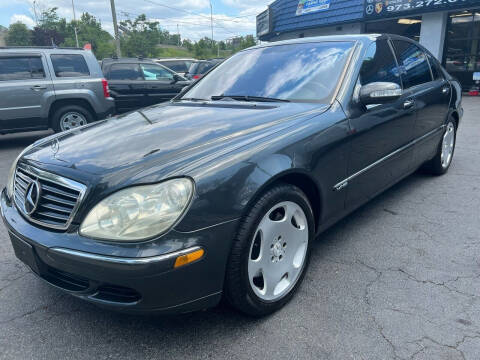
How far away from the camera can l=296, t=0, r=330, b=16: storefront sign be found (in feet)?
58.3

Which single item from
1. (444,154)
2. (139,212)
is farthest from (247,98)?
(444,154)

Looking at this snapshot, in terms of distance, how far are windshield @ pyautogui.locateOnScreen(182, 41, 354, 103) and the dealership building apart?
12.8 metres

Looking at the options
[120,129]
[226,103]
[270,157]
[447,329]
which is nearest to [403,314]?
[447,329]

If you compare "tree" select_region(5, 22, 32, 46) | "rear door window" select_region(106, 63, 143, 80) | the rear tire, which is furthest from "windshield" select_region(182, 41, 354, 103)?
"tree" select_region(5, 22, 32, 46)

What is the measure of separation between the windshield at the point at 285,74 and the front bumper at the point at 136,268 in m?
1.39

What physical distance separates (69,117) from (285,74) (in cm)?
587

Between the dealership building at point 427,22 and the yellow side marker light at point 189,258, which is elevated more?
the dealership building at point 427,22

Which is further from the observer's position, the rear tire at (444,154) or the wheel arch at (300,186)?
the rear tire at (444,154)

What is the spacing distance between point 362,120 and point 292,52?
0.85 m

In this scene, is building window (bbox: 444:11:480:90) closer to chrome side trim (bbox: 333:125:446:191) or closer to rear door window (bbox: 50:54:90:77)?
chrome side trim (bbox: 333:125:446:191)

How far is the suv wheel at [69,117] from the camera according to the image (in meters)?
7.45

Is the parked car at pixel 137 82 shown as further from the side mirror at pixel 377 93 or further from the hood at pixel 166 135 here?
the side mirror at pixel 377 93

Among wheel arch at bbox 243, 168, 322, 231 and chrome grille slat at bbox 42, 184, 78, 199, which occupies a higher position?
chrome grille slat at bbox 42, 184, 78, 199

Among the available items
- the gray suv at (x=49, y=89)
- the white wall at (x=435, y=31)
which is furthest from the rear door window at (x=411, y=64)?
the white wall at (x=435, y=31)
